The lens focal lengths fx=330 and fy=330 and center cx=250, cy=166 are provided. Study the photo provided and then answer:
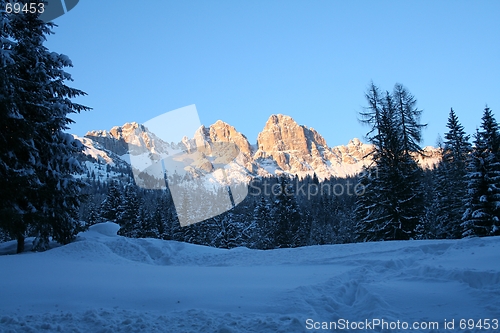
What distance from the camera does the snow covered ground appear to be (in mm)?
4918

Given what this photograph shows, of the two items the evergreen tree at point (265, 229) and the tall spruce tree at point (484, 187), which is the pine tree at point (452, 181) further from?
the evergreen tree at point (265, 229)

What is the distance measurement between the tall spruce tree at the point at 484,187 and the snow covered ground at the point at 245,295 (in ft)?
30.5

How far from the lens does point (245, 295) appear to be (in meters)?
6.26

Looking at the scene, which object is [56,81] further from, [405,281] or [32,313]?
[405,281]

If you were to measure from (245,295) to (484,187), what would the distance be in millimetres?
18064

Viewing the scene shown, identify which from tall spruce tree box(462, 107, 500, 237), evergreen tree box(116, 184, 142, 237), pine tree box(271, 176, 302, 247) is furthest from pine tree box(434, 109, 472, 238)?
evergreen tree box(116, 184, 142, 237)

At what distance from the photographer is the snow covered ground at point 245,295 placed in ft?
16.1

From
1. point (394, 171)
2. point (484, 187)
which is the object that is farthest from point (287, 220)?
point (484, 187)

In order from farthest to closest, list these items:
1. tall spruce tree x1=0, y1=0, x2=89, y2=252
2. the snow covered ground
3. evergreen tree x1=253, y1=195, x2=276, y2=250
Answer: evergreen tree x1=253, y1=195, x2=276, y2=250 < tall spruce tree x1=0, y1=0, x2=89, y2=252 < the snow covered ground

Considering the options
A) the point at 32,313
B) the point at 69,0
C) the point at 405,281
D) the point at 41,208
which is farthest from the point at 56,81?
the point at 405,281

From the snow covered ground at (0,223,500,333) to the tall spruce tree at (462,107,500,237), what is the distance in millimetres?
9283

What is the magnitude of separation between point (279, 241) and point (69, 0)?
2329 centimetres

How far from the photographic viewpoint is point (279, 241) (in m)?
28.7

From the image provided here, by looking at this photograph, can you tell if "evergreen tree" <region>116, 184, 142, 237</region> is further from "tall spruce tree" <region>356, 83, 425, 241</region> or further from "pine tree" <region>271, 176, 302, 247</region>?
"tall spruce tree" <region>356, 83, 425, 241</region>
